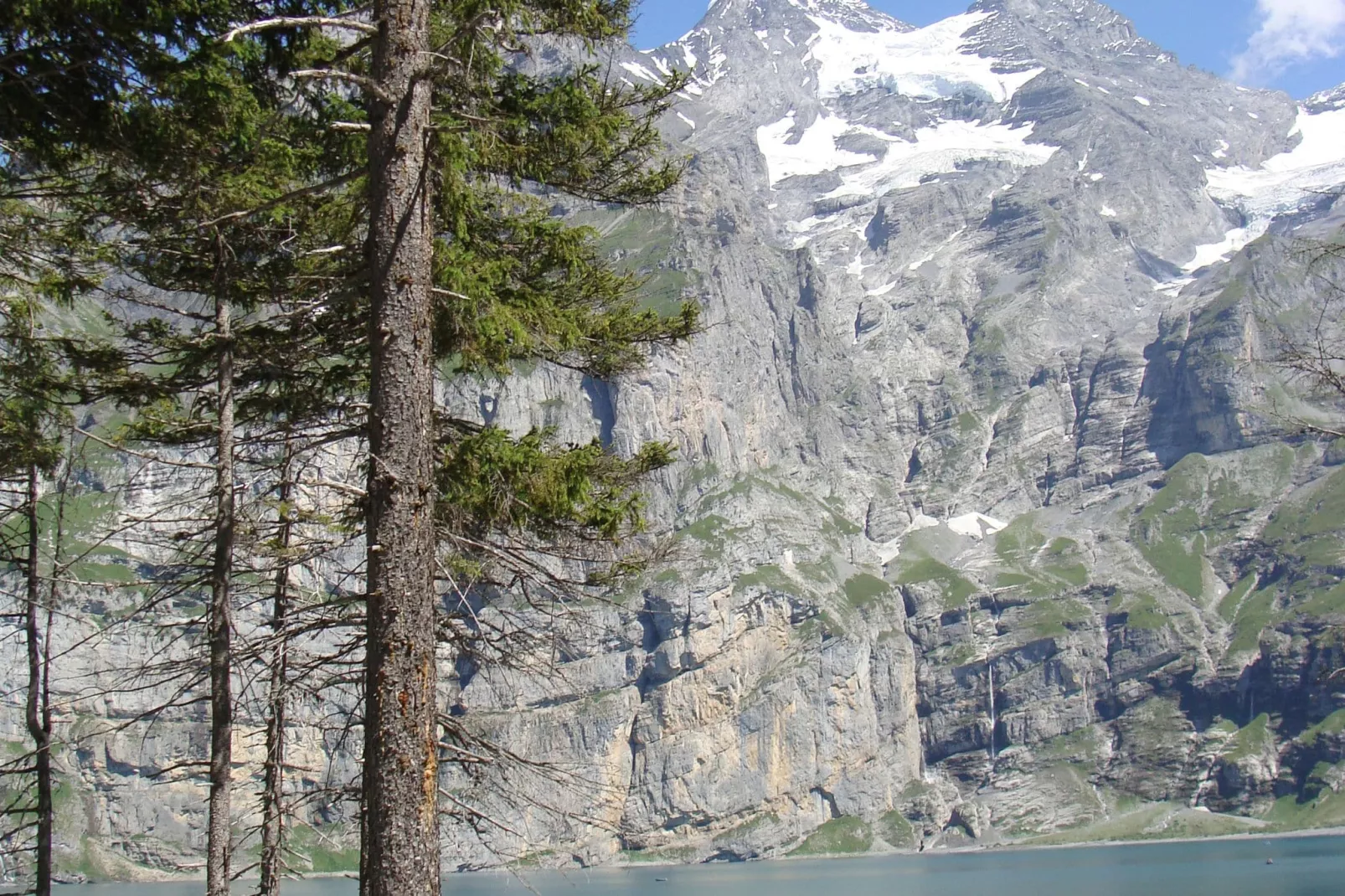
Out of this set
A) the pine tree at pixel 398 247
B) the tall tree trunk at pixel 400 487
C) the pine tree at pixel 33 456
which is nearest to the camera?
the tall tree trunk at pixel 400 487

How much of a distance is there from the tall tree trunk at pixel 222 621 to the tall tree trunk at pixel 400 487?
19.4ft

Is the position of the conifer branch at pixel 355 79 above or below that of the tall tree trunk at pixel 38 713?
above

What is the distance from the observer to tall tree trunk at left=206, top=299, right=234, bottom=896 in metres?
14.0

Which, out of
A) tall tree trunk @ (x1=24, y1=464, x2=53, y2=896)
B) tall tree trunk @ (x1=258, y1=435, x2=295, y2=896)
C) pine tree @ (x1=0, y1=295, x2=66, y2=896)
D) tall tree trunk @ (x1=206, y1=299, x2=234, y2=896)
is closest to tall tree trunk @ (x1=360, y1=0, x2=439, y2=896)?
tall tree trunk @ (x1=258, y1=435, x2=295, y2=896)

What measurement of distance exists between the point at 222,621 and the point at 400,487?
6.97 meters

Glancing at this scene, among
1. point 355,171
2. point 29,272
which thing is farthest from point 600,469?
point 29,272

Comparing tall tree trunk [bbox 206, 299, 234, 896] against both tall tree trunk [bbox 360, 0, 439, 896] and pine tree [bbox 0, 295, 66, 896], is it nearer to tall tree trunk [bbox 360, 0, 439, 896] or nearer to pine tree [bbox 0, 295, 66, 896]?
pine tree [bbox 0, 295, 66, 896]

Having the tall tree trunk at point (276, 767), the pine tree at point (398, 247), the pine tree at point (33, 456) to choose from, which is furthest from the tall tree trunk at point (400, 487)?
the pine tree at point (33, 456)

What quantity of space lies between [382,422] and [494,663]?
394 centimetres

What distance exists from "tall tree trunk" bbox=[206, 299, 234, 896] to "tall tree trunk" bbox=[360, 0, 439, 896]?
5.90 metres

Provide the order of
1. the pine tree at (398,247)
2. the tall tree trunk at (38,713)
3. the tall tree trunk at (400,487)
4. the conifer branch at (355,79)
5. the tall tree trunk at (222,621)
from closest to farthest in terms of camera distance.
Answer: the tall tree trunk at (400,487), the conifer branch at (355,79), the pine tree at (398,247), the tall tree trunk at (222,621), the tall tree trunk at (38,713)

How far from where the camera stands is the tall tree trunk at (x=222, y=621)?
14.0m

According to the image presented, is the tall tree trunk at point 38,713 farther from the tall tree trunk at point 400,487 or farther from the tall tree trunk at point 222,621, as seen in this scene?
the tall tree trunk at point 400,487

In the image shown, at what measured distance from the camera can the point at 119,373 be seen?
1479cm
